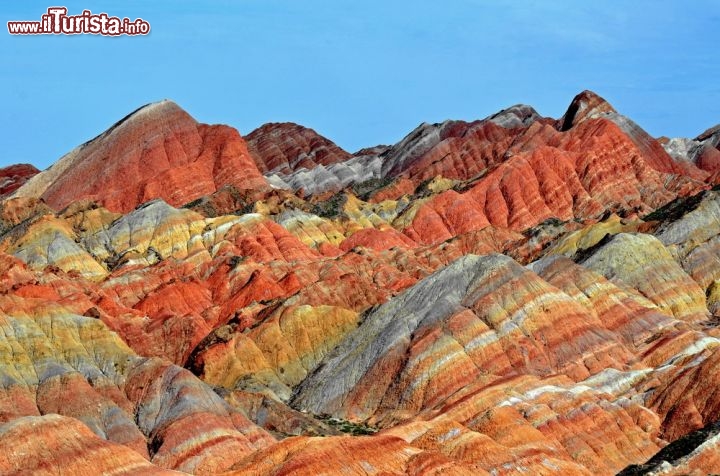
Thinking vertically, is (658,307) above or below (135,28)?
below

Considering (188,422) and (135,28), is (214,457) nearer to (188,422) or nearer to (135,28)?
(188,422)

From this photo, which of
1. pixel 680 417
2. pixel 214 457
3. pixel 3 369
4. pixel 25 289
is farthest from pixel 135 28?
pixel 680 417

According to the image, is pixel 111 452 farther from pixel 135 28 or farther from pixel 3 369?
pixel 135 28

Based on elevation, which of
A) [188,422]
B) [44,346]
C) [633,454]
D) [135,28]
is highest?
[135,28]

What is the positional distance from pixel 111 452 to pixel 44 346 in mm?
51706

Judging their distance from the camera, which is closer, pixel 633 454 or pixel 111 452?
pixel 111 452

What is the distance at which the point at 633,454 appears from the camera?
452ft

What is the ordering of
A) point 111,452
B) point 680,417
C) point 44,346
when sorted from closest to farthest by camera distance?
point 111,452 → point 680,417 → point 44,346

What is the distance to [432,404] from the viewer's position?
160 m

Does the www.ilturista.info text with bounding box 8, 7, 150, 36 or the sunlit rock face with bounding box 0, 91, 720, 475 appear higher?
the www.ilturista.info text with bounding box 8, 7, 150, 36

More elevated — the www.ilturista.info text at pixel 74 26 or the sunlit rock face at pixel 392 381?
the www.ilturista.info text at pixel 74 26

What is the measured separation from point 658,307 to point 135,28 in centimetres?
7671

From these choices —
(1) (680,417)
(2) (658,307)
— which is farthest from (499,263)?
(1) (680,417)

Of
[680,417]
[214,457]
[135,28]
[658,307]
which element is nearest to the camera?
[214,457]
